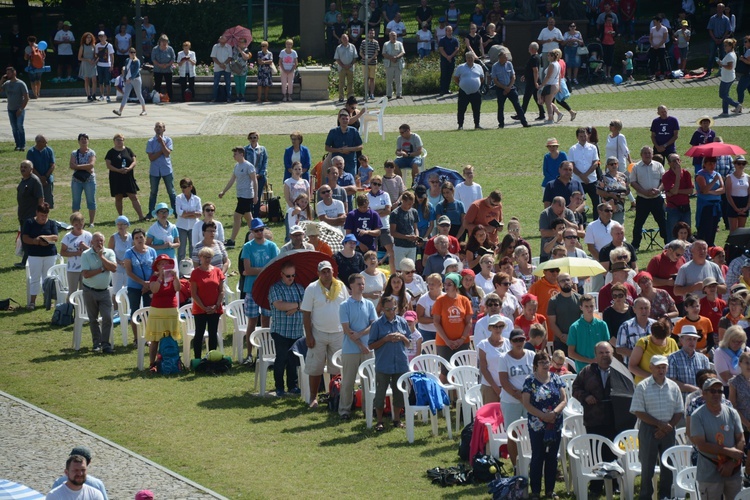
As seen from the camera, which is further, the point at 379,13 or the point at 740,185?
the point at 379,13

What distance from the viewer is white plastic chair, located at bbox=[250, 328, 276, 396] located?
15141 millimetres

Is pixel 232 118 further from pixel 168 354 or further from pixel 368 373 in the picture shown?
pixel 368 373

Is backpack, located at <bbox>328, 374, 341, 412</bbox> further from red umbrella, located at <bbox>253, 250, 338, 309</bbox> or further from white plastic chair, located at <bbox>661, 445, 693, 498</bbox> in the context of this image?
white plastic chair, located at <bbox>661, 445, 693, 498</bbox>

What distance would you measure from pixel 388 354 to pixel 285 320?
5.69ft

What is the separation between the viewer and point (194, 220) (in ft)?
66.0

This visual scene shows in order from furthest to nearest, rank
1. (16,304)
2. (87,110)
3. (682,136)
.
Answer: (87,110) → (682,136) → (16,304)

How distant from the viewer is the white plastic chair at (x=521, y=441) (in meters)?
12.1

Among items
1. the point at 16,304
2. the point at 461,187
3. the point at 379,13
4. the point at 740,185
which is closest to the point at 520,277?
the point at 461,187

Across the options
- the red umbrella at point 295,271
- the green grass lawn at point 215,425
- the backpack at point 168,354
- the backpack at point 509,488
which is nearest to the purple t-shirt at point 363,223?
the green grass lawn at point 215,425

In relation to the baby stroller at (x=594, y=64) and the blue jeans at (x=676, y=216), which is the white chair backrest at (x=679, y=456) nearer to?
the blue jeans at (x=676, y=216)

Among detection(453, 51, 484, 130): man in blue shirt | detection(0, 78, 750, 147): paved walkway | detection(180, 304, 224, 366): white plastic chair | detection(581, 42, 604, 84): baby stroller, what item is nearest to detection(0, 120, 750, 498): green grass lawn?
detection(180, 304, 224, 366): white plastic chair

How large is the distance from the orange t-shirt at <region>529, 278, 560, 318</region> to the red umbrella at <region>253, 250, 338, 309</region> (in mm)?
2525

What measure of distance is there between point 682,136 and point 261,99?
1283 centimetres

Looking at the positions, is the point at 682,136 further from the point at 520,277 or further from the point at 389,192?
the point at 520,277
